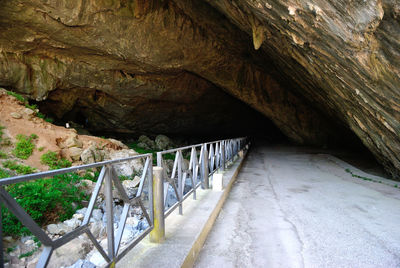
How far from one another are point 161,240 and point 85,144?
7.42 meters

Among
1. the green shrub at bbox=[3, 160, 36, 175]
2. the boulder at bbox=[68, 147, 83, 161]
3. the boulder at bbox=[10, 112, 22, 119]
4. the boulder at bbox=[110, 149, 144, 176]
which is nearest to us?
the green shrub at bbox=[3, 160, 36, 175]

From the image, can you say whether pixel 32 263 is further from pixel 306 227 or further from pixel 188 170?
pixel 306 227

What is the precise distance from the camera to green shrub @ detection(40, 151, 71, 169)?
24.3ft

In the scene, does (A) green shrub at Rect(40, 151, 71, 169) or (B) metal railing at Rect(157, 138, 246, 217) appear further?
(A) green shrub at Rect(40, 151, 71, 169)

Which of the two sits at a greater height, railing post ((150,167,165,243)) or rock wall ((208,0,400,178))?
rock wall ((208,0,400,178))

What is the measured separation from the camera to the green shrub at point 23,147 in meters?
7.24

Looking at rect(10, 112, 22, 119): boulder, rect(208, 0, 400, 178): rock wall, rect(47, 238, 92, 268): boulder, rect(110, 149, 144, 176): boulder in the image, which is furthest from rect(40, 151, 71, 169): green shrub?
rect(208, 0, 400, 178): rock wall

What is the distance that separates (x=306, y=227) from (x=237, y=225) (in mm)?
1016

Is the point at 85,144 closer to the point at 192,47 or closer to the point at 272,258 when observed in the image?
the point at 192,47

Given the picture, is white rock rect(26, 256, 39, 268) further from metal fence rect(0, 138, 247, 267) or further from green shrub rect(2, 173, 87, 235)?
metal fence rect(0, 138, 247, 267)

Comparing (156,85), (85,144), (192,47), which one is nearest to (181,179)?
(85,144)

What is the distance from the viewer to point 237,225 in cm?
392

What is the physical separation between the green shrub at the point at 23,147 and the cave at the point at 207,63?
429 centimetres

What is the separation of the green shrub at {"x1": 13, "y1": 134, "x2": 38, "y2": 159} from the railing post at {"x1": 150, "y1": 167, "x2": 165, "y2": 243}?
6227 mm
